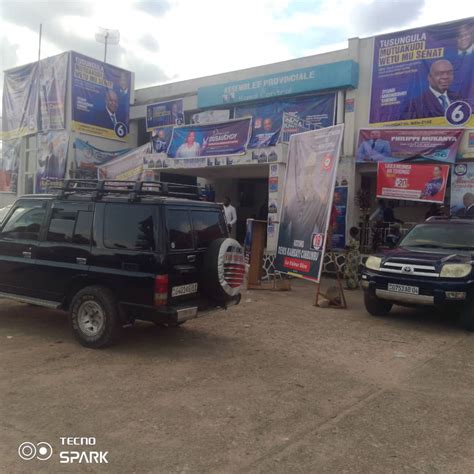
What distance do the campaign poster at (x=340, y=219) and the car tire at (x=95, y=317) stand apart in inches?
395

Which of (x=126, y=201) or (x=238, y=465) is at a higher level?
(x=126, y=201)

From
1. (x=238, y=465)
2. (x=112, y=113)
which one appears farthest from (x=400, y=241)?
(x=112, y=113)

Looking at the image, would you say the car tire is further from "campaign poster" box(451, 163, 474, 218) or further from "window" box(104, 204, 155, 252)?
"campaign poster" box(451, 163, 474, 218)

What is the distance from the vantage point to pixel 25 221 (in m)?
6.63

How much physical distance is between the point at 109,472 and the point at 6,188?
1015 inches

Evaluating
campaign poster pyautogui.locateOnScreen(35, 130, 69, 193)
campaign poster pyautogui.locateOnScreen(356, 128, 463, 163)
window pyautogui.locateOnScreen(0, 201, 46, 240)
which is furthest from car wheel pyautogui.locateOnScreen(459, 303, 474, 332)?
campaign poster pyautogui.locateOnScreen(35, 130, 69, 193)

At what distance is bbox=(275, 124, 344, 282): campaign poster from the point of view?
27.7 feet

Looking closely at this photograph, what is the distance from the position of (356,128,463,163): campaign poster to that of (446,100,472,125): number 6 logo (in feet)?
1.43

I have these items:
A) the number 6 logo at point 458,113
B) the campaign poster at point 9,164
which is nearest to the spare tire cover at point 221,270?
the number 6 logo at point 458,113

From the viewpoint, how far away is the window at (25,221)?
6.49 m

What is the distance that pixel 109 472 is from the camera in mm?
3094

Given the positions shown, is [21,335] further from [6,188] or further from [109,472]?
[6,188]

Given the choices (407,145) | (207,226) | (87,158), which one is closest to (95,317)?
(207,226)

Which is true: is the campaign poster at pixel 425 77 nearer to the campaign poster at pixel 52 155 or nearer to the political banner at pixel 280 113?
the political banner at pixel 280 113
